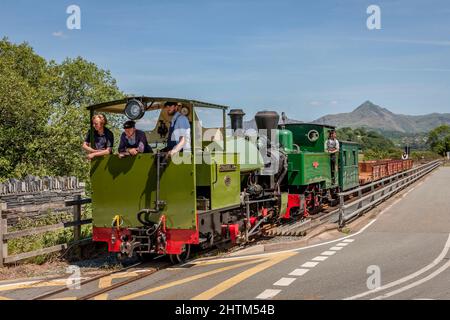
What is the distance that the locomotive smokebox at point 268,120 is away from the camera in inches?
543

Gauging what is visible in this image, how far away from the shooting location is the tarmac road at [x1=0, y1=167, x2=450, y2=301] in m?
6.87

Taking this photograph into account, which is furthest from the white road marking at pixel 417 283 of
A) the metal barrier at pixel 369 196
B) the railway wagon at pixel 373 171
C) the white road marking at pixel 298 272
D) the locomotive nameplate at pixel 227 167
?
the railway wagon at pixel 373 171

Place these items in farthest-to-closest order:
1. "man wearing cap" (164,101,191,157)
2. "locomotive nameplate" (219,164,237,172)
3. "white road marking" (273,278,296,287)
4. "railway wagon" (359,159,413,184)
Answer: "railway wagon" (359,159,413,184), "locomotive nameplate" (219,164,237,172), "man wearing cap" (164,101,191,157), "white road marking" (273,278,296,287)

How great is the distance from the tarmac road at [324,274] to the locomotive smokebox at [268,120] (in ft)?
12.5

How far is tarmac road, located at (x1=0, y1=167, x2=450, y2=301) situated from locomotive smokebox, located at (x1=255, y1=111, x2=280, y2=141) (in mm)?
3798

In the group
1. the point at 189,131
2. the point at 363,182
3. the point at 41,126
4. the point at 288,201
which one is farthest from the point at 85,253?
the point at 41,126

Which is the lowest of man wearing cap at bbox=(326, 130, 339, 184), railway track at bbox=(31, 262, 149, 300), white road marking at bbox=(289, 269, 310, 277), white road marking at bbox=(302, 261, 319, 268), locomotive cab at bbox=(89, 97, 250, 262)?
white road marking at bbox=(302, 261, 319, 268)

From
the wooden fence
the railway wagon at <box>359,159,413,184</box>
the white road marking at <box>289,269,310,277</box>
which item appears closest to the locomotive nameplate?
the white road marking at <box>289,269,310,277</box>

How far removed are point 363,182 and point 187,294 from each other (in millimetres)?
20683

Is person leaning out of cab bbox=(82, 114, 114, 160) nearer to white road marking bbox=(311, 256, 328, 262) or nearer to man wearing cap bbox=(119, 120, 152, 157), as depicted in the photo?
man wearing cap bbox=(119, 120, 152, 157)

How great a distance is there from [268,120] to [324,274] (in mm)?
6551

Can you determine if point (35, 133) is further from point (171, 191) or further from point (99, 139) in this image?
point (171, 191)
